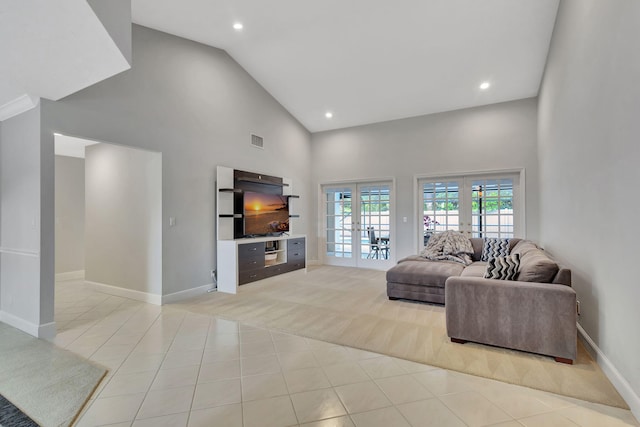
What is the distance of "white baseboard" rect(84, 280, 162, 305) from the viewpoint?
4137 millimetres

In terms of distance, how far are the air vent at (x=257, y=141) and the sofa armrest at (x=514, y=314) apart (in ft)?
14.2

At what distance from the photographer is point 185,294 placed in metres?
4.38

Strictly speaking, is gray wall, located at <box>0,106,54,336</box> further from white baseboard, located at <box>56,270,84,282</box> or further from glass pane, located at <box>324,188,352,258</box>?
glass pane, located at <box>324,188,352,258</box>

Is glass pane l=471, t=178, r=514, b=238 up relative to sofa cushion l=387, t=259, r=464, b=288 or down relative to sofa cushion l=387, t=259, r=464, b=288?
up

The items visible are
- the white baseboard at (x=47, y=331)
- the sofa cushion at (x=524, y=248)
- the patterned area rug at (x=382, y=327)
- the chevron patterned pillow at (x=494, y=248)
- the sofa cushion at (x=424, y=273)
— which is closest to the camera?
the patterned area rug at (x=382, y=327)

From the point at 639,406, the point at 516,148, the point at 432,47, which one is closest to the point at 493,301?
the point at 639,406

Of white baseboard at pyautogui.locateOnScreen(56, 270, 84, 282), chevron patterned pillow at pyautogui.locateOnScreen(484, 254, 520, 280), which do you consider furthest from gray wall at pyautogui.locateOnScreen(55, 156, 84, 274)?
chevron patterned pillow at pyautogui.locateOnScreen(484, 254, 520, 280)

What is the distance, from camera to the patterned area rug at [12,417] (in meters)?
1.75

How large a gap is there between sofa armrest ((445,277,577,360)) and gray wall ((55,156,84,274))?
7144mm

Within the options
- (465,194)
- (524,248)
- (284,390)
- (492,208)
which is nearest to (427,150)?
(465,194)

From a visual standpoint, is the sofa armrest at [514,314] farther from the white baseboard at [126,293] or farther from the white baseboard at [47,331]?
the white baseboard at [47,331]

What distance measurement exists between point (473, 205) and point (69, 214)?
26.8 feet

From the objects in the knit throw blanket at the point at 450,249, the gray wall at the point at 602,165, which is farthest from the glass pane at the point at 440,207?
the gray wall at the point at 602,165

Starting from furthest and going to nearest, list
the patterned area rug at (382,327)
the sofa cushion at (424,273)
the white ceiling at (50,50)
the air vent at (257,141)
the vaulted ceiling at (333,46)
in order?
the air vent at (257,141) < the sofa cushion at (424,273) < the vaulted ceiling at (333,46) < the patterned area rug at (382,327) < the white ceiling at (50,50)
